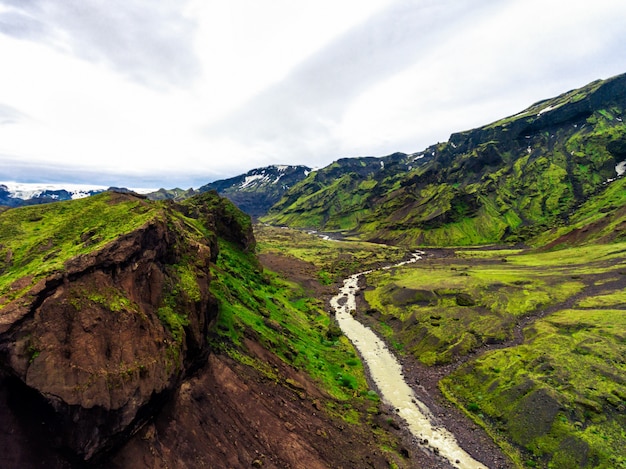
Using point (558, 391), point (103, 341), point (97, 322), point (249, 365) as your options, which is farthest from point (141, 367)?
point (558, 391)

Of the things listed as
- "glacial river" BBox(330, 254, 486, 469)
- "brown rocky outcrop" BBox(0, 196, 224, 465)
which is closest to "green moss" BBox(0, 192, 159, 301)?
"brown rocky outcrop" BBox(0, 196, 224, 465)

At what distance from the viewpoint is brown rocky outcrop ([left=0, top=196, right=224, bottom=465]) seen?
19.4m

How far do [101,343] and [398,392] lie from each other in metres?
46.7

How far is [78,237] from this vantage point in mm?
31281

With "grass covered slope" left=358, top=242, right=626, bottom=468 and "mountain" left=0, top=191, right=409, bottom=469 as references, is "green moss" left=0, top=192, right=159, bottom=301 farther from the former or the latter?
"grass covered slope" left=358, top=242, right=626, bottom=468

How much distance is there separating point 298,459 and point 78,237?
3106 cm

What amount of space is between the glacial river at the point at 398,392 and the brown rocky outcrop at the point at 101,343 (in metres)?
33.2

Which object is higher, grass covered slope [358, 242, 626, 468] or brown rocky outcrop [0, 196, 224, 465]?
brown rocky outcrop [0, 196, 224, 465]

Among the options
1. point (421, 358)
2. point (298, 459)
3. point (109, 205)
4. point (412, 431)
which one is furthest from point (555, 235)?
point (109, 205)

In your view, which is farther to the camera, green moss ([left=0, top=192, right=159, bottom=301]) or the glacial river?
the glacial river

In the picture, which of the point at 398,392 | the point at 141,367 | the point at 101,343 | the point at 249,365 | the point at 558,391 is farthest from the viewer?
the point at 398,392

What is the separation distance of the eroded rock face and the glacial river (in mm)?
33768

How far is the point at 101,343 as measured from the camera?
22.6 meters

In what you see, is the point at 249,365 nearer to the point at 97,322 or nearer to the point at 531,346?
the point at 97,322
